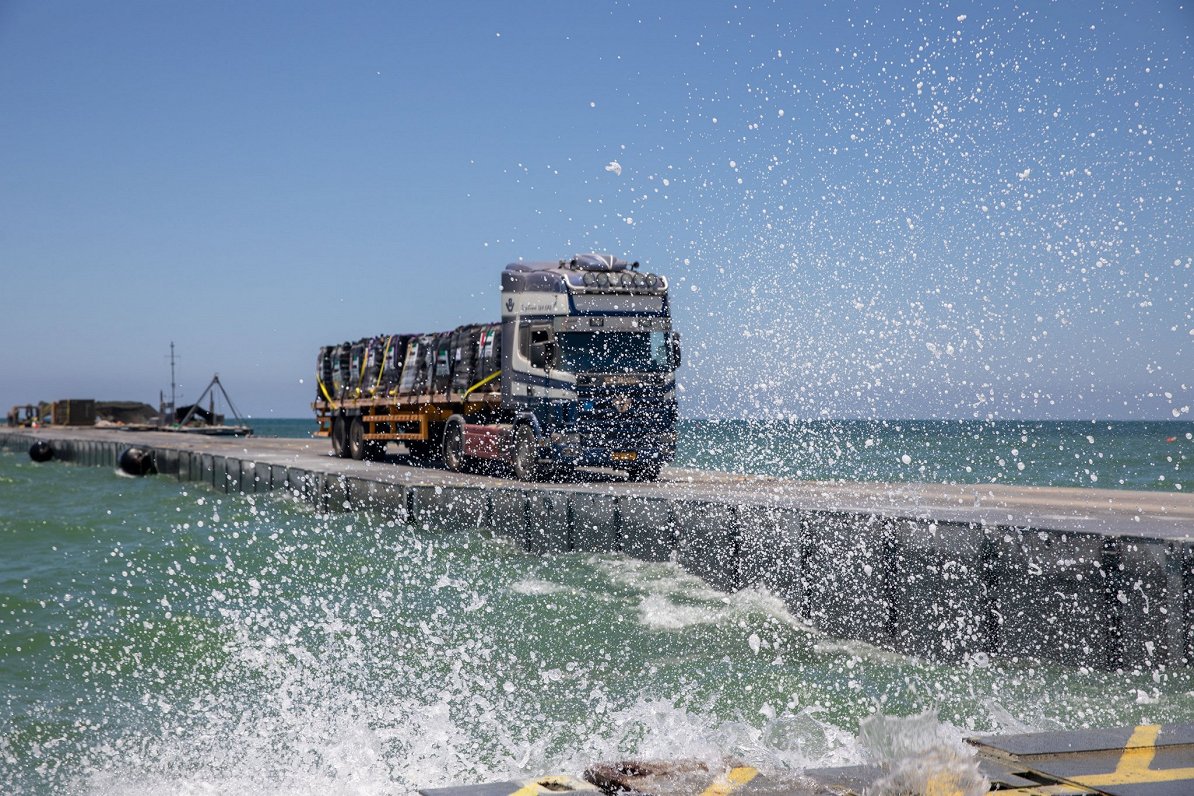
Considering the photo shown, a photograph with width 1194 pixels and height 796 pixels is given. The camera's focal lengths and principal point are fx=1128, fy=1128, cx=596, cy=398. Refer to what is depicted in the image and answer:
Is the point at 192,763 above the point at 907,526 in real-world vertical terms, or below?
below

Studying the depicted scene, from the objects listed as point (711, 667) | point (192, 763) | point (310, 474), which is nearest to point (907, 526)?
point (711, 667)

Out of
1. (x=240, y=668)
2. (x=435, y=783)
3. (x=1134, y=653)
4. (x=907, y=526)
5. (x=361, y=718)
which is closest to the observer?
(x=435, y=783)

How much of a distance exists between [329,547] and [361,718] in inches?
498

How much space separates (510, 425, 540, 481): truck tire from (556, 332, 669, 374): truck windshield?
2093 mm

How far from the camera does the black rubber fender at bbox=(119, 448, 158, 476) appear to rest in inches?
1844

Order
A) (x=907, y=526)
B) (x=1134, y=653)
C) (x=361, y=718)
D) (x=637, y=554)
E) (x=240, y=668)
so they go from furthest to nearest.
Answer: (x=637, y=554) → (x=907, y=526) → (x=240, y=668) → (x=1134, y=653) → (x=361, y=718)

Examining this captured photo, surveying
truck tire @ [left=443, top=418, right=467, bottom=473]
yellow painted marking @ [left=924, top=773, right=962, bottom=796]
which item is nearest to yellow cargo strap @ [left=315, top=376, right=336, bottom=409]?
truck tire @ [left=443, top=418, right=467, bottom=473]

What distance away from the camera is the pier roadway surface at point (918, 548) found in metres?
10.5

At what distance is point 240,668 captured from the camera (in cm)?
1164

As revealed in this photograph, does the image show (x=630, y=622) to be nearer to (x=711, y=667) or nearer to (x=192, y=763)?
Answer: (x=711, y=667)

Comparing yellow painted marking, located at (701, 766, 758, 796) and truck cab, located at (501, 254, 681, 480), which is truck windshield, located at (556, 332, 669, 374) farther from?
yellow painted marking, located at (701, 766, 758, 796)

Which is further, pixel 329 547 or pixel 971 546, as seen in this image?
pixel 329 547

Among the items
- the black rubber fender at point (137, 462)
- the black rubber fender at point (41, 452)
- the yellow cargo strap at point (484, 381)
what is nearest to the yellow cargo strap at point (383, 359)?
the yellow cargo strap at point (484, 381)

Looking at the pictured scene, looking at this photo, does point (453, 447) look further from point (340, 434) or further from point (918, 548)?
point (918, 548)
